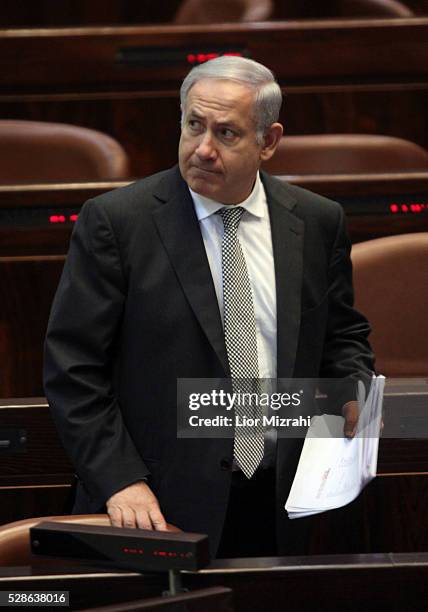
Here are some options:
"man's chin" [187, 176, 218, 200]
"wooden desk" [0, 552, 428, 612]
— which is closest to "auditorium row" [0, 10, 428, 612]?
"wooden desk" [0, 552, 428, 612]

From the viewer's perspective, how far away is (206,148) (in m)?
0.73

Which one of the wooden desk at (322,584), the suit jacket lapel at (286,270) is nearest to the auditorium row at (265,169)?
the wooden desk at (322,584)

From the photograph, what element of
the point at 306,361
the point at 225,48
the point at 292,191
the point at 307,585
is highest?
the point at 225,48

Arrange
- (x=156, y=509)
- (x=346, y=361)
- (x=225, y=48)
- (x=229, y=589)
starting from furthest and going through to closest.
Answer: (x=225, y=48), (x=346, y=361), (x=156, y=509), (x=229, y=589)

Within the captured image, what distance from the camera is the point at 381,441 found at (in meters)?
0.86

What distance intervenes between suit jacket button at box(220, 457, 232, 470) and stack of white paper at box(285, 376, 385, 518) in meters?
0.10

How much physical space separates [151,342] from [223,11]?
3.32 feet

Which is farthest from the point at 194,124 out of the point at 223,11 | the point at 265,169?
the point at 223,11

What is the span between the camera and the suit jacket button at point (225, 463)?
0.73m

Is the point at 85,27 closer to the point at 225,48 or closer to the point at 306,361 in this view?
the point at 225,48

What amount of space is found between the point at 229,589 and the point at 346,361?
0.37 metres

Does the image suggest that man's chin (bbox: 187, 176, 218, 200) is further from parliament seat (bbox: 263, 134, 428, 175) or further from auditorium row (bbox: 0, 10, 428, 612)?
parliament seat (bbox: 263, 134, 428, 175)

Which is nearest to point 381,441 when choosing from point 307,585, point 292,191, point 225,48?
point 292,191

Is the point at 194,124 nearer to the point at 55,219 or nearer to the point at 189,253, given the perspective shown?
the point at 189,253
